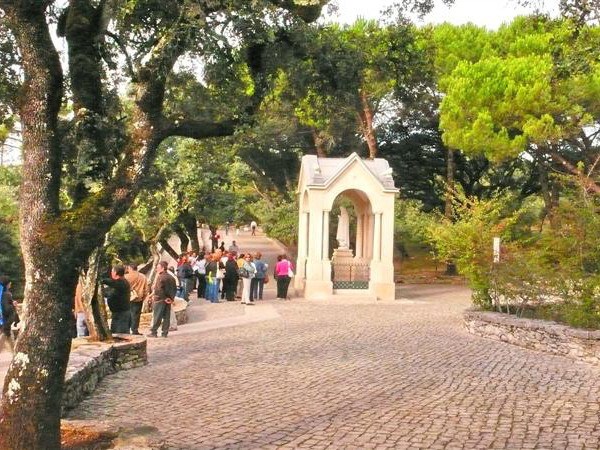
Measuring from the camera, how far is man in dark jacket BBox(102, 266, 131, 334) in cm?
1205

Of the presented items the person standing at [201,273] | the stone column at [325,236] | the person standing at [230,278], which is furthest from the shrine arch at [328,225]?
the person standing at [201,273]

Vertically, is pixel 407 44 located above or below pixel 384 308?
above

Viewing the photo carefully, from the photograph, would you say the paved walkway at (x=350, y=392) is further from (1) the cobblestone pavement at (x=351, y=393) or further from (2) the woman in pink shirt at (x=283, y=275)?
(2) the woman in pink shirt at (x=283, y=275)

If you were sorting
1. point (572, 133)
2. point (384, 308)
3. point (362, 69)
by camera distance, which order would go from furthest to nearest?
point (572, 133) → point (384, 308) → point (362, 69)

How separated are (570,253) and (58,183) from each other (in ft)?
38.0

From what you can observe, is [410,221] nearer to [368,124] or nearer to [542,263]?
[368,124]

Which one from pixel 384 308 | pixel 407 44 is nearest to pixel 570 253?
pixel 407 44

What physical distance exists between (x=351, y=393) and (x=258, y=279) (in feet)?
47.4

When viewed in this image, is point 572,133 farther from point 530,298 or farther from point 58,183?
point 58,183

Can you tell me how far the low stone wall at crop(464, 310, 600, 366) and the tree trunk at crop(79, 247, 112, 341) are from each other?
8.38 metres

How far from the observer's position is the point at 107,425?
6.43m

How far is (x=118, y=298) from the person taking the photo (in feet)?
39.7

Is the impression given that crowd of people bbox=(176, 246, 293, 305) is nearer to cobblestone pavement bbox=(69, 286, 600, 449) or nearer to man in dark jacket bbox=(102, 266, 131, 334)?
cobblestone pavement bbox=(69, 286, 600, 449)

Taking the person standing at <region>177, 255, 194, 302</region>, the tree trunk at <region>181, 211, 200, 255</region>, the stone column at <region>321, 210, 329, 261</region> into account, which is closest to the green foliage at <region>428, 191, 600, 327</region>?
the stone column at <region>321, 210, 329, 261</region>
